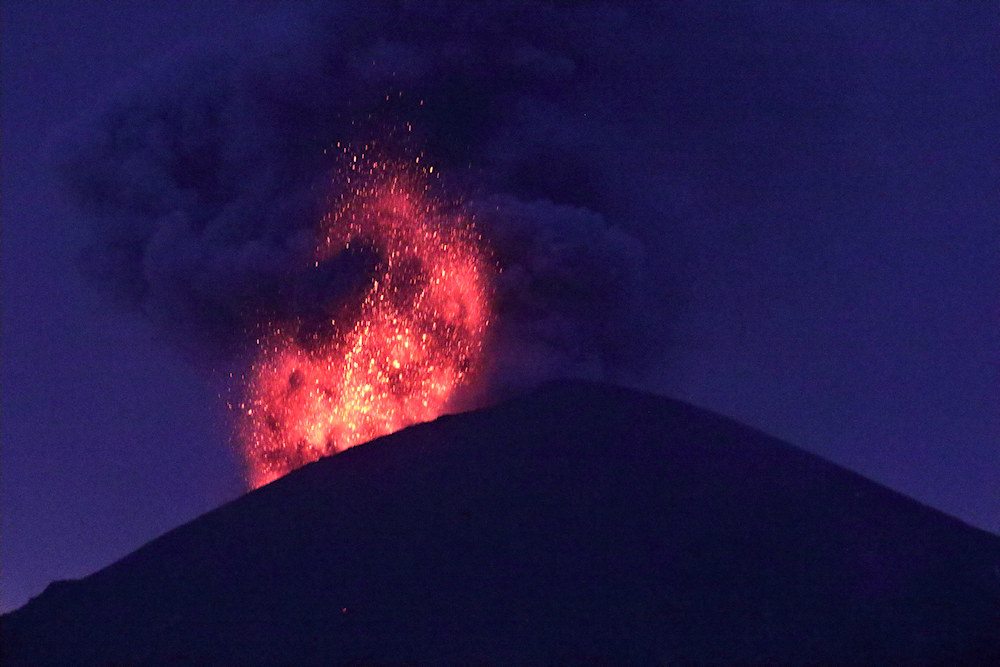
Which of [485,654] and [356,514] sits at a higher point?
[356,514]

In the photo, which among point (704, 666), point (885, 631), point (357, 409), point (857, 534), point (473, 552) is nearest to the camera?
point (704, 666)

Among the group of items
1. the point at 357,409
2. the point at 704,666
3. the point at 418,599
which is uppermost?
the point at 357,409

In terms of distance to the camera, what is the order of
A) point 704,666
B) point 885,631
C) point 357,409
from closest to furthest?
1. point 704,666
2. point 885,631
3. point 357,409

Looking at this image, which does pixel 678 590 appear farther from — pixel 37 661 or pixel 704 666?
pixel 37 661

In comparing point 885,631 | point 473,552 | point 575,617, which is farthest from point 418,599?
point 885,631

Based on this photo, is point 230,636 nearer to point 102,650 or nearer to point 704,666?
point 102,650

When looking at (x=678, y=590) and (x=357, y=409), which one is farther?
(x=357, y=409)

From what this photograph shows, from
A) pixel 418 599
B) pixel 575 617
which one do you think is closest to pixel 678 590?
pixel 575 617
